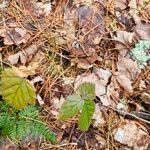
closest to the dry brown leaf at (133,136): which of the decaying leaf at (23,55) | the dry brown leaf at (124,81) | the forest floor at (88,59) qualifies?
the forest floor at (88,59)

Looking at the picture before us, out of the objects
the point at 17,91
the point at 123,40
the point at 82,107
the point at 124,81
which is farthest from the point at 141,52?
the point at 17,91

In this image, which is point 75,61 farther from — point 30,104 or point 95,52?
point 30,104

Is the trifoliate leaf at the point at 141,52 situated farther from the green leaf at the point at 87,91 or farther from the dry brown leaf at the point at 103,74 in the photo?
the green leaf at the point at 87,91

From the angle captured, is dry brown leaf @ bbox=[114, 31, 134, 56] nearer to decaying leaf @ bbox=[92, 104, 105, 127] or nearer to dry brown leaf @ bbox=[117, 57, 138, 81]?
dry brown leaf @ bbox=[117, 57, 138, 81]

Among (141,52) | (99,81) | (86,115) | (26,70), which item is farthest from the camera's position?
(141,52)

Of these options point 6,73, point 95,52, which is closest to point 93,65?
point 95,52

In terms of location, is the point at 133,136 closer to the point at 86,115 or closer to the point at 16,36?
the point at 86,115

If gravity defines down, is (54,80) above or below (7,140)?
above

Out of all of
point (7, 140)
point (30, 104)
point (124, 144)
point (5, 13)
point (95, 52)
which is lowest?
point (124, 144)
